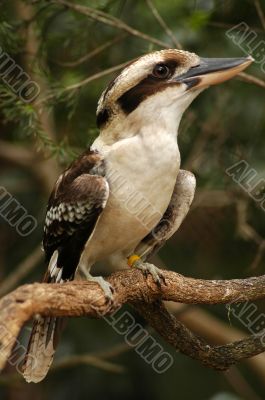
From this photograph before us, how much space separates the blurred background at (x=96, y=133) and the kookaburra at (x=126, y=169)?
503 millimetres

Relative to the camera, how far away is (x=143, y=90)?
300 centimetres

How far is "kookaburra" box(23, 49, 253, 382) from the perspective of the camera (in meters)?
2.94

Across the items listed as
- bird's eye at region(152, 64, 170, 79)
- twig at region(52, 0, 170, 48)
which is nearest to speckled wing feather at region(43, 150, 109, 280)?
bird's eye at region(152, 64, 170, 79)

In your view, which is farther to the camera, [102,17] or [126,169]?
[102,17]

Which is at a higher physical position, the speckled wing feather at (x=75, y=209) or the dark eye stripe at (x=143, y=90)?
the dark eye stripe at (x=143, y=90)

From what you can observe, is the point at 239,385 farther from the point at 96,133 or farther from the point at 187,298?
the point at 187,298

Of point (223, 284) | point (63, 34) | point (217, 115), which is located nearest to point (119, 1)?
point (63, 34)

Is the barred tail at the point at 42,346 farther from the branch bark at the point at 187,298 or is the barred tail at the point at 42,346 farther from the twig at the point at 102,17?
the twig at the point at 102,17

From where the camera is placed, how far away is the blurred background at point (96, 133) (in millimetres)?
3736

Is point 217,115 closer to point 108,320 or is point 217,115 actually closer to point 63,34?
point 63,34

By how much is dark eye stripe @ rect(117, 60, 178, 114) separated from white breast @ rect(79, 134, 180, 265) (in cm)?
12

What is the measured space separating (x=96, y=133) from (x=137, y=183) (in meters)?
0.76

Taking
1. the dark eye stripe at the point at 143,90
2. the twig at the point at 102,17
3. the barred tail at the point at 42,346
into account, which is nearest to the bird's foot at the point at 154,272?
the barred tail at the point at 42,346

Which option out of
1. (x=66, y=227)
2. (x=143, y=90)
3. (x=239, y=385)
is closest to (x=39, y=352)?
(x=66, y=227)
